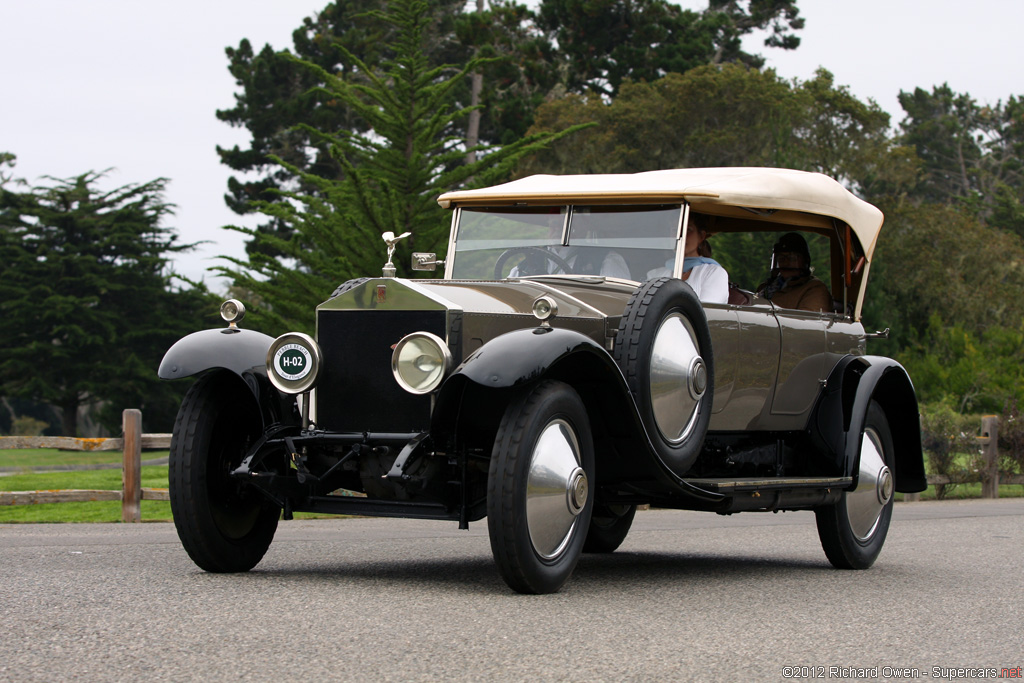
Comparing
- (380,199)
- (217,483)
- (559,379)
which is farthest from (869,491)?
(380,199)

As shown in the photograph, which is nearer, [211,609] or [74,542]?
[211,609]

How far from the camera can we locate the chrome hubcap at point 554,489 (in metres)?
6.08

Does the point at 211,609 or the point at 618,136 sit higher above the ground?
the point at 618,136

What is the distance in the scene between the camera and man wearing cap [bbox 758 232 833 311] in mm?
9312

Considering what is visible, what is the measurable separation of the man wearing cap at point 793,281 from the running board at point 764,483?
5.03 feet

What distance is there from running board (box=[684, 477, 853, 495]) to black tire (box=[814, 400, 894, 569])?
27 cm

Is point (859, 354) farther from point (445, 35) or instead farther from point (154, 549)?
point (445, 35)

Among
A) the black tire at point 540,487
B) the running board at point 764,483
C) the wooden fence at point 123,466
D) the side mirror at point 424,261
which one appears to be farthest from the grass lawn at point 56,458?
the black tire at point 540,487

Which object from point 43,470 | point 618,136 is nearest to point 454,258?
point 43,470

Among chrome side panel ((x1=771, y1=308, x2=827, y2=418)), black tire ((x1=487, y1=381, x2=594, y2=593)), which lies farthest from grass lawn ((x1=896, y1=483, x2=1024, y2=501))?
black tire ((x1=487, y1=381, x2=594, y2=593))

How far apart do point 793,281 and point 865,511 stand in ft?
5.88

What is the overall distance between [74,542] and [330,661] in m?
5.35

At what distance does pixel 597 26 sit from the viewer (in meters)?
51.4

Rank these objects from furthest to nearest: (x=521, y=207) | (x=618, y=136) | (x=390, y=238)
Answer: (x=618, y=136), (x=521, y=207), (x=390, y=238)
